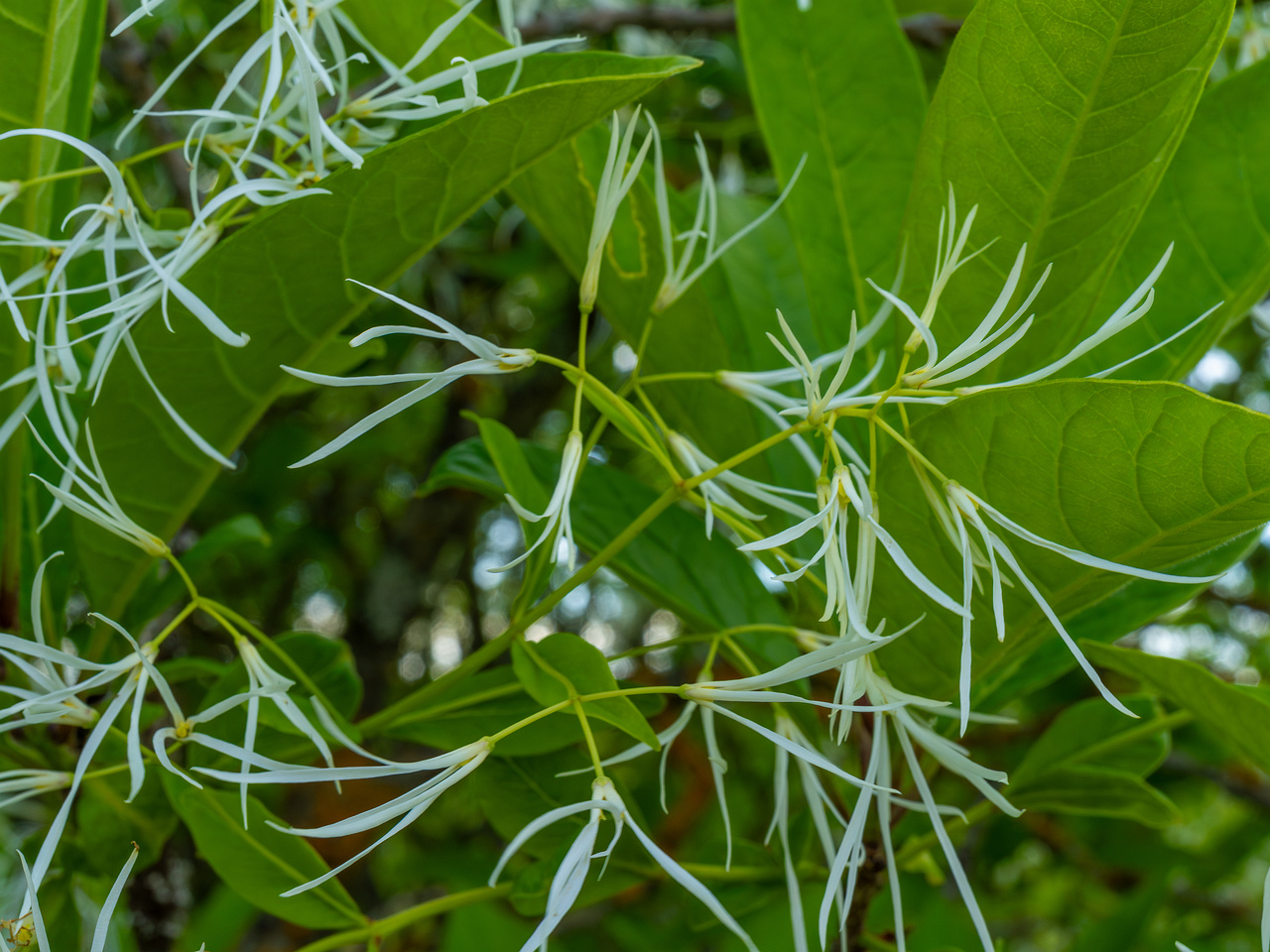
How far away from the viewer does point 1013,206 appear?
46 cm

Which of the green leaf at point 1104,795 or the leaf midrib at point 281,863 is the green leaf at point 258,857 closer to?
the leaf midrib at point 281,863

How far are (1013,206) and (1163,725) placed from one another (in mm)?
332

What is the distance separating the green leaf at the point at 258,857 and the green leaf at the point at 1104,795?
40cm

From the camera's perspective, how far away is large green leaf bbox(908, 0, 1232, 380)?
416 mm

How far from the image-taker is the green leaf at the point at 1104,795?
583mm

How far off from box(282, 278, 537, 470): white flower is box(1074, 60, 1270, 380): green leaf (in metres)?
0.36

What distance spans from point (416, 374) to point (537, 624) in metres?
0.48

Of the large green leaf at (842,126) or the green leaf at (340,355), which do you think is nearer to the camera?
the green leaf at (340,355)

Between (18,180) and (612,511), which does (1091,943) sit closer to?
(612,511)

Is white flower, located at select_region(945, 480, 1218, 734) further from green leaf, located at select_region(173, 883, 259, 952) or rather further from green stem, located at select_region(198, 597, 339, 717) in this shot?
green leaf, located at select_region(173, 883, 259, 952)

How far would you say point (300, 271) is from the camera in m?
0.46

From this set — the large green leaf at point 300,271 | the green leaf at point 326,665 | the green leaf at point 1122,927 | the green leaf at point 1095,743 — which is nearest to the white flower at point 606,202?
the large green leaf at point 300,271

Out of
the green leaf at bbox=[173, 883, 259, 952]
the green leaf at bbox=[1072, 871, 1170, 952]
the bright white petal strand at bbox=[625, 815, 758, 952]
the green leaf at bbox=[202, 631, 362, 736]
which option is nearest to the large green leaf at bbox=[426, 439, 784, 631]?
the green leaf at bbox=[202, 631, 362, 736]

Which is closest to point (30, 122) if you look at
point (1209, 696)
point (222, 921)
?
point (1209, 696)
